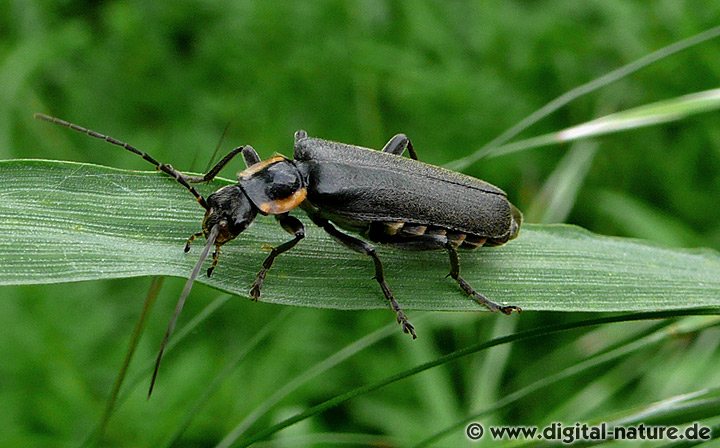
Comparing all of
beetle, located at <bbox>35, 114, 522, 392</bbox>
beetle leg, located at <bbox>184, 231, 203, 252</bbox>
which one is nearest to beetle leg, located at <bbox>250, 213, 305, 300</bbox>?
beetle, located at <bbox>35, 114, 522, 392</bbox>

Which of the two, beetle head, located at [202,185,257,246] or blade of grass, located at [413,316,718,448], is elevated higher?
beetle head, located at [202,185,257,246]

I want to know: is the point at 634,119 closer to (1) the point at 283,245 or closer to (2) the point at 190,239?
(1) the point at 283,245

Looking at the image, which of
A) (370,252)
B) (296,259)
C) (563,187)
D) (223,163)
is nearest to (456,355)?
(370,252)

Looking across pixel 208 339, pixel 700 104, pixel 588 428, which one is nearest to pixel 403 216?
pixel 588 428

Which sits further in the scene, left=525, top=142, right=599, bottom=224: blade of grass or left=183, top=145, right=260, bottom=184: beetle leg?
left=525, top=142, right=599, bottom=224: blade of grass

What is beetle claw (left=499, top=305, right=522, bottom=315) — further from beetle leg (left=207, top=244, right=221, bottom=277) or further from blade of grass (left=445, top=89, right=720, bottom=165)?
beetle leg (left=207, top=244, right=221, bottom=277)

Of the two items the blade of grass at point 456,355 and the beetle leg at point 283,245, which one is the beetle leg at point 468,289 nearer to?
the blade of grass at point 456,355
